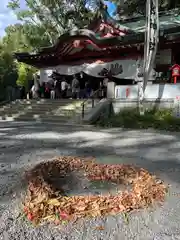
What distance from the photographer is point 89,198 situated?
10.9 ft

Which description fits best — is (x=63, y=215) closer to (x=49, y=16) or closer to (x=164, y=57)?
(x=164, y=57)

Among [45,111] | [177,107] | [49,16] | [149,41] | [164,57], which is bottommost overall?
[45,111]

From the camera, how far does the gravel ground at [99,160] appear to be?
2.72m

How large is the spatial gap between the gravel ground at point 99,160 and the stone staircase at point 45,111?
11.2 feet

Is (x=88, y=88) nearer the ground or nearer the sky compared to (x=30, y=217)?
nearer the sky

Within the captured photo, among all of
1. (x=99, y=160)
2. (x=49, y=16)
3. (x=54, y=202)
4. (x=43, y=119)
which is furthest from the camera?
(x=49, y=16)

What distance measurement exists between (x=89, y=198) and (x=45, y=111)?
10.4 metres

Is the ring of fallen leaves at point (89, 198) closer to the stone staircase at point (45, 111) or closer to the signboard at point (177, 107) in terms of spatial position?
the signboard at point (177, 107)

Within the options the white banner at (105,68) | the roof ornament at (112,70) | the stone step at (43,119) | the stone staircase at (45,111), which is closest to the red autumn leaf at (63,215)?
the stone staircase at (45,111)

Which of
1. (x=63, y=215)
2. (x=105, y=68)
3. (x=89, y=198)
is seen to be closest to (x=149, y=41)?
(x=105, y=68)

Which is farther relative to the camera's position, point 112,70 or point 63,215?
point 112,70

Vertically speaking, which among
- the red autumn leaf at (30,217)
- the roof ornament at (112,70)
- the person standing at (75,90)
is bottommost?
the red autumn leaf at (30,217)

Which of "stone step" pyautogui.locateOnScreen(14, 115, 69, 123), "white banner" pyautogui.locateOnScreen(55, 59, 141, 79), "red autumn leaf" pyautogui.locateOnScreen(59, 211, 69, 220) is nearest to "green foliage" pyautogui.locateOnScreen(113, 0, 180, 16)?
"white banner" pyautogui.locateOnScreen(55, 59, 141, 79)

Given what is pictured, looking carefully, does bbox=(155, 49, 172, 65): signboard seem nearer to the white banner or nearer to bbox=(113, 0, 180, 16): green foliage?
the white banner
